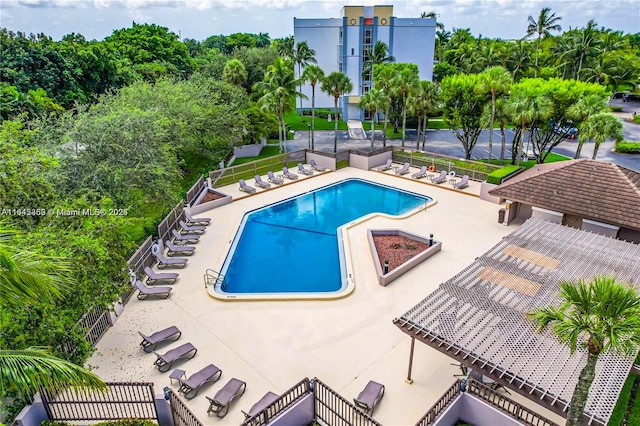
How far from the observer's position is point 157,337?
1175 centimetres

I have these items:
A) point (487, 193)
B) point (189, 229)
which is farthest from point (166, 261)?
point (487, 193)

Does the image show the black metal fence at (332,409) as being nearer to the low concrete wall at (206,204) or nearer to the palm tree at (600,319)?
the palm tree at (600,319)

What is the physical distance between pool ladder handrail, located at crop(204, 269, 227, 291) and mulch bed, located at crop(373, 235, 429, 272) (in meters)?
6.33

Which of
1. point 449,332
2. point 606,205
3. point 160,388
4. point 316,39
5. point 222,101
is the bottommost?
point 160,388

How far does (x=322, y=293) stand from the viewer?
14422mm

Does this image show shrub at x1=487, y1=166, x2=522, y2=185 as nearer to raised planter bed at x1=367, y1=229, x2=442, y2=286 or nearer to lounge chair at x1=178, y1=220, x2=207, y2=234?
raised planter bed at x1=367, y1=229, x2=442, y2=286

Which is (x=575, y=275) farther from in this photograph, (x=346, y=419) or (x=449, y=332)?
(x=346, y=419)

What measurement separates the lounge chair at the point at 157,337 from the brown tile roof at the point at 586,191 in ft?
51.7

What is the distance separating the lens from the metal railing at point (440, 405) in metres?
8.08

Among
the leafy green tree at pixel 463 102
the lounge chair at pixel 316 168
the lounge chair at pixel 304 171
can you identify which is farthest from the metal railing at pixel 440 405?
the leafy green tree at pixel 463 102

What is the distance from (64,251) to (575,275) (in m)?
13.6

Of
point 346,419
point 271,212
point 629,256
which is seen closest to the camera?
point 346,419

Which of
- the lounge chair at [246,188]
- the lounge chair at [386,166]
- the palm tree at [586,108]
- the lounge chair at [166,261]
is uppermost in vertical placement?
the palm tree at [586,108]

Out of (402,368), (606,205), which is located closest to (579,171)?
(606,205)
